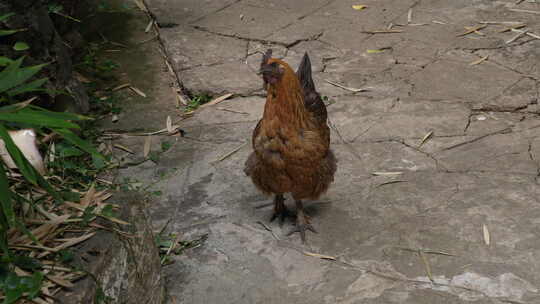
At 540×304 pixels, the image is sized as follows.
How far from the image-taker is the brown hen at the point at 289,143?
12.7 feet

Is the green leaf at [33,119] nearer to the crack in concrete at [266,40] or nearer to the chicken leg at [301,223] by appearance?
the chicken leg at [301,223]

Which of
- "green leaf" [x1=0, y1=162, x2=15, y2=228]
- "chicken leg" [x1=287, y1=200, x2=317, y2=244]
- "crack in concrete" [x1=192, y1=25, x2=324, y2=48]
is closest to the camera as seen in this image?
"green leaf" [x1=0, y1=162, x2=15, y2=228]

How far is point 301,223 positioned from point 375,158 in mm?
943

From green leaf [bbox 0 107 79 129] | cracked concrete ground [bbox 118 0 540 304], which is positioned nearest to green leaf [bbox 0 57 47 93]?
green leaf [bbox 0 107 79 129]

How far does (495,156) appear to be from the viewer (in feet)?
15.8

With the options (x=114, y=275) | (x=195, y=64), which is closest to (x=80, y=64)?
(x=195, y=64)

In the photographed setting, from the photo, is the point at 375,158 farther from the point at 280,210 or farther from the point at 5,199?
the point at 5,199

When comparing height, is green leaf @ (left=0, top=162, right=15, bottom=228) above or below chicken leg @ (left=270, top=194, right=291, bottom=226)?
above

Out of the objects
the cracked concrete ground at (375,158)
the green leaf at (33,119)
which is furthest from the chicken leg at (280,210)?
the green leaf at (33,119)

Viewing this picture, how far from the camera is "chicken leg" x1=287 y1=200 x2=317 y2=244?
167 inches

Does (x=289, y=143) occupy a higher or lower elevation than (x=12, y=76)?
lower

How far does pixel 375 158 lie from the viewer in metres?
4.91

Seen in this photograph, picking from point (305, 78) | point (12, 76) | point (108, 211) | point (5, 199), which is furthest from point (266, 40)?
point (5, 199)

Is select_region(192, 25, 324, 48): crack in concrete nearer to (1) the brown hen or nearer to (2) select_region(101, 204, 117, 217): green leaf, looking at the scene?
(1) the brown hen
